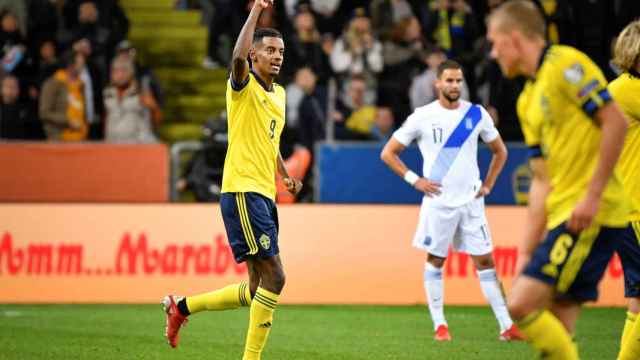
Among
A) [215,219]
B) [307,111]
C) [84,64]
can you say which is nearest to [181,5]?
[84,64]

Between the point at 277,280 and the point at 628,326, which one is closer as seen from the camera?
the point at 628,326

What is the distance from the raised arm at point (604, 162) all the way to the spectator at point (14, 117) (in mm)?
12951

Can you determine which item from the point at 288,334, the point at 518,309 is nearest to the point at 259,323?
the point at 518,309

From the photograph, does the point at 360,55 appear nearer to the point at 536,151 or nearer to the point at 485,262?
the point at 485,262

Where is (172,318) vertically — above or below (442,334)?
above

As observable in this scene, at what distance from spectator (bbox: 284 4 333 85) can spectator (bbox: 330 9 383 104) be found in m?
0.16

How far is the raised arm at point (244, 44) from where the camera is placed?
819cm

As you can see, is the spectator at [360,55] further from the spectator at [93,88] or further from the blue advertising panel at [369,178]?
the spectator at [93,88]

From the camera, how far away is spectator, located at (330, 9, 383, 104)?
18266mm

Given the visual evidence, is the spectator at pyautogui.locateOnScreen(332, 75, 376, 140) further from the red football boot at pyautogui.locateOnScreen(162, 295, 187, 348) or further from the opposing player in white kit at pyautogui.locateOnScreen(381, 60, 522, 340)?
the red football boot at pyautogui.locateOnScreen(162, 295, 187, 348)

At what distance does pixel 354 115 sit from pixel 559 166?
37.6 ft

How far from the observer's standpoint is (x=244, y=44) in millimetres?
8391

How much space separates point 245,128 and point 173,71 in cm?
1281

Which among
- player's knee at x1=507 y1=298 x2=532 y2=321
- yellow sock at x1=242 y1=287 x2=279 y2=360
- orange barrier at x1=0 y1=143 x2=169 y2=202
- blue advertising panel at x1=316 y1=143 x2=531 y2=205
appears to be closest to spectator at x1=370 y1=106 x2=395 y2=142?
blue advertising panel at x1=316 y1=143 x2=531 y2=205
